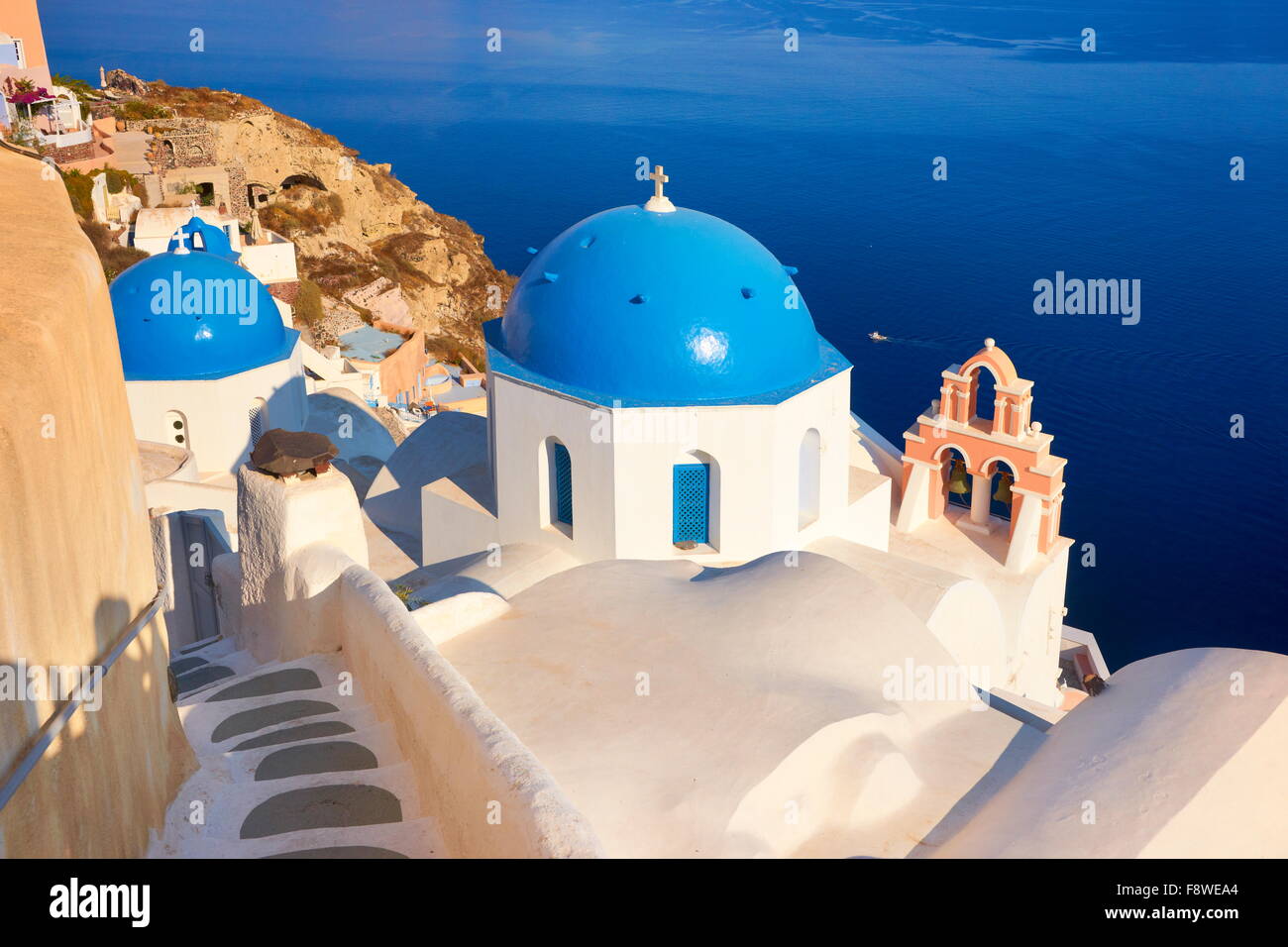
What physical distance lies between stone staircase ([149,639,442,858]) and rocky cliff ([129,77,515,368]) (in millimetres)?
32278

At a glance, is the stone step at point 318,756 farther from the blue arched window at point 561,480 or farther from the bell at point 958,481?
the bell at point 958,481

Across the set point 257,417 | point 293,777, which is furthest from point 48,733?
point 257,417

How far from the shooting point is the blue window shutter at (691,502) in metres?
12.5

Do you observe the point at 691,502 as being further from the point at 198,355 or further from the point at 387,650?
the point at 198,355

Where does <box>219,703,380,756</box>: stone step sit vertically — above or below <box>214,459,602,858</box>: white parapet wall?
below

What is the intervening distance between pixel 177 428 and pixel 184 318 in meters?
1.54

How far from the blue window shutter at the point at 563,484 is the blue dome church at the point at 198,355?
6.01 meters

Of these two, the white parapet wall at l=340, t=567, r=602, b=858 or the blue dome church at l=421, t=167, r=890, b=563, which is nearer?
the white parapet wall at l=340, t=567, r=602, b=858

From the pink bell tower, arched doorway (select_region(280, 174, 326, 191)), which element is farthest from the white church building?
arched doorway (select_region(280, 174, 326, 191))

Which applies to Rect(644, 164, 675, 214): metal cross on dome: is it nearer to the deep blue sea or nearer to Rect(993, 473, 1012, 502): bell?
Rect(993, 473, 1012, 502): bell

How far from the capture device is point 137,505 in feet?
19.1

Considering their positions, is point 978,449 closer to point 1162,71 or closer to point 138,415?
point 138,415

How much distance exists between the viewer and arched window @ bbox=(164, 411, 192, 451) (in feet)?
55.5

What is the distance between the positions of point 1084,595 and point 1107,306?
1001 inches
